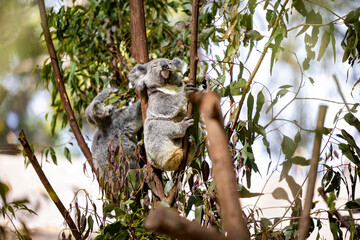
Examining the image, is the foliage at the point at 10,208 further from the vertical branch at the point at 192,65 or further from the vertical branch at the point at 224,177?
the vertical branch at the point at 224,177

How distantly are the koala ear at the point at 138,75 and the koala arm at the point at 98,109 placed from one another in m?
0.52

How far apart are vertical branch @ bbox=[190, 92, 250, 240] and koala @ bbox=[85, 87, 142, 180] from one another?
223cm

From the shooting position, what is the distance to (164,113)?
7.09 feet

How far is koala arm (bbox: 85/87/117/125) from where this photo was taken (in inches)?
111

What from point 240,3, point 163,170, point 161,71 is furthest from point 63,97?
point 240,3

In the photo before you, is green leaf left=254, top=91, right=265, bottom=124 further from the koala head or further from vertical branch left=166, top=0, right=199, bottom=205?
the koala head

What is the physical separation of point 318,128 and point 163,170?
5.22 feet

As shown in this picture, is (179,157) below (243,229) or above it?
above

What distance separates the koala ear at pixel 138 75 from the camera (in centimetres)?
229

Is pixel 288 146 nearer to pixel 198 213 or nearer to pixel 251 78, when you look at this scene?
pixel 251 78

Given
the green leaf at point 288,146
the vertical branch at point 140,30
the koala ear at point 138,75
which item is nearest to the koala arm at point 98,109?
the koala ear at point 138,75

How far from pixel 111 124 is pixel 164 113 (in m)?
0.90

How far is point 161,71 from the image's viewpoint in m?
2.27

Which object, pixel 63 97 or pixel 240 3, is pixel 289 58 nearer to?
pixel 240 3
